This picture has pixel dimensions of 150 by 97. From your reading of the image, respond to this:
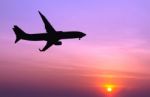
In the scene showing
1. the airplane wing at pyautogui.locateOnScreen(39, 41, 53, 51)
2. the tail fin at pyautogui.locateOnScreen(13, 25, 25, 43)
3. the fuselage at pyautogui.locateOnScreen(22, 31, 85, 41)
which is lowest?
the airplane wing at pyautogui.locateOnScreen(39, 41, 53, 51)

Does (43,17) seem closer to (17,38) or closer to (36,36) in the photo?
(36,36)

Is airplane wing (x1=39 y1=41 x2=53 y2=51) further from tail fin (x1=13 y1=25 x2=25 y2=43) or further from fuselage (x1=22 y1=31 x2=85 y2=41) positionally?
tail fin (x1=13 y1=25 x2=25 y2=43)

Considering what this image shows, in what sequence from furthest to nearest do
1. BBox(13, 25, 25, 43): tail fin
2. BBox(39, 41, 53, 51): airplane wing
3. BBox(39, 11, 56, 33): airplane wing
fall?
BBox(13, 25, 25, 43): tail fin < BBox(39, 41, 53, 51): airplane wing < BBox(39, 11, 56, 33): airplane wing

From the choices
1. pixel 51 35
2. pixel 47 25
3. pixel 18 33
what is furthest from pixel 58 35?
pixel 18 33

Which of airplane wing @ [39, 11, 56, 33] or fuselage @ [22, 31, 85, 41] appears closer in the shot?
fuselage @ [22, 31, 85, 41]

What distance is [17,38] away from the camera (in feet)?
556

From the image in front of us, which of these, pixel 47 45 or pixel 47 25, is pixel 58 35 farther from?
pixel 47 45

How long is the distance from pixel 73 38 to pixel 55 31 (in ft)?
25.1

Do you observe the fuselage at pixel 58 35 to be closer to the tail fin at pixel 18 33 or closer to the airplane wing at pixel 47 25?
the airplane wing at pixel 47 25

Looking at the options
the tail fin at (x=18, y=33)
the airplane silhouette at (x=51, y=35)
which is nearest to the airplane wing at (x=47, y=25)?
the airplane silhouette at (x=51, y=35)

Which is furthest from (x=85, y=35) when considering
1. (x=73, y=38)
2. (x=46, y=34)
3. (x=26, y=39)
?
(x=26, y=39)

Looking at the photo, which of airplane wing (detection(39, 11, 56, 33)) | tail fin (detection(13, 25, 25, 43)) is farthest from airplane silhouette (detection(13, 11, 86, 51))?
tail fin (detection(13, 25, 25, 43))

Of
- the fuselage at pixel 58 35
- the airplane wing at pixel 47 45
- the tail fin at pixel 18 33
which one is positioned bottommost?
the airplane wing at pixel 47 45

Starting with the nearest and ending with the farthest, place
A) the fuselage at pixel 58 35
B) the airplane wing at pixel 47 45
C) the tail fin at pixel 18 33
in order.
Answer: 1. the fuselage at pixel 58 35
2. the airplane wing at pixel 47 45
3. the tail fin at pixel 18 33
